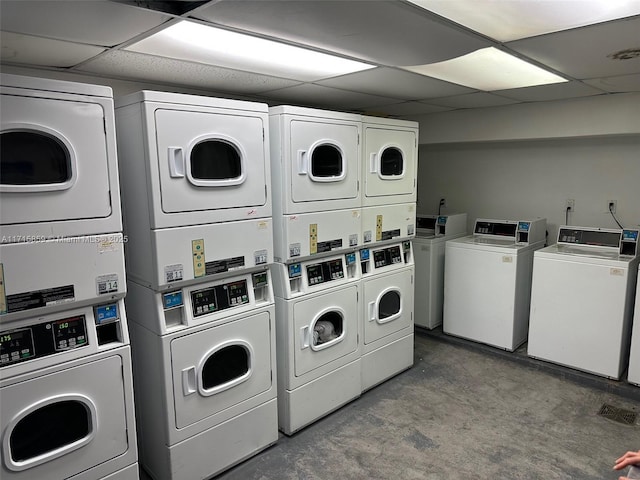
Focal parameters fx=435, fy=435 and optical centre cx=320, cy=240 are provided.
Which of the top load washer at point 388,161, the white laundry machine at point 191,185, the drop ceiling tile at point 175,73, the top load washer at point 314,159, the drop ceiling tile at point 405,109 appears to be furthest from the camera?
the drop ceiling tile at point 405,109

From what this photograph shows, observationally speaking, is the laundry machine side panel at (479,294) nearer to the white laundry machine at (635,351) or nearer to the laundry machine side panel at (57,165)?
the white laundry machine at (635,351)

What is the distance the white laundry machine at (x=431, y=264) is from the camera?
4.46 m

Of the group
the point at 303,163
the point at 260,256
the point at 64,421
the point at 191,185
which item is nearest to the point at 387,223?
the point at 303,163

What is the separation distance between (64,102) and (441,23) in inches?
61.9

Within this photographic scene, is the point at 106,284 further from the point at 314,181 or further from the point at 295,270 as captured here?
the point at 314,181

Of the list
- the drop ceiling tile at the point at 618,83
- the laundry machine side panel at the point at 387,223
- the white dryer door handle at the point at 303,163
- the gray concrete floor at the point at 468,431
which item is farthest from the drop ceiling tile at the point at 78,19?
the drop ceiling tile at the point at 618,83

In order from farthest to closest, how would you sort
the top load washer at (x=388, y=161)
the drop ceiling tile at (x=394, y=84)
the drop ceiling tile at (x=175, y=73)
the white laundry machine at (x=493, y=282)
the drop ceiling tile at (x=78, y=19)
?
the white laundry machine at (x=493, y=282) → the top load washer at (x=388, y=161) → the drop ceiling tile at (x=394, y=84) → the drop ceiling tile at (x=175, y=73) → the drop ceiling tile at (x=78, y=19)

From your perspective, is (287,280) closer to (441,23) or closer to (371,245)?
(371,245)

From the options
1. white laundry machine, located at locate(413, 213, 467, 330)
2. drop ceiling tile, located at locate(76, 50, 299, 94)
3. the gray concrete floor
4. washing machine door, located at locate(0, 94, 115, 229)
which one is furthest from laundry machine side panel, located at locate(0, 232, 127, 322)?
white laundry machine, located at locate(413, 213, 467, 330)

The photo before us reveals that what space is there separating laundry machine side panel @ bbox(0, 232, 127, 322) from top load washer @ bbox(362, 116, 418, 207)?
1830mm

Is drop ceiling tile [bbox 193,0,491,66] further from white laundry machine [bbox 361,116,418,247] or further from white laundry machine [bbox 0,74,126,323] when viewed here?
white laundry machine [bbox 361,116,418,247]

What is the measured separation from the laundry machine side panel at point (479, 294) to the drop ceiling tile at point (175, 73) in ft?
7.68

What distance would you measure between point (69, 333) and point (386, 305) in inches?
94.3

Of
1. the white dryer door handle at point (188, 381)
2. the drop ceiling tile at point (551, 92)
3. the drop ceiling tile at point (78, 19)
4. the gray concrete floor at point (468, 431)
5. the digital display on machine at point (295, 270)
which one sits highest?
the drop ceiling tile at point (551, 92)
